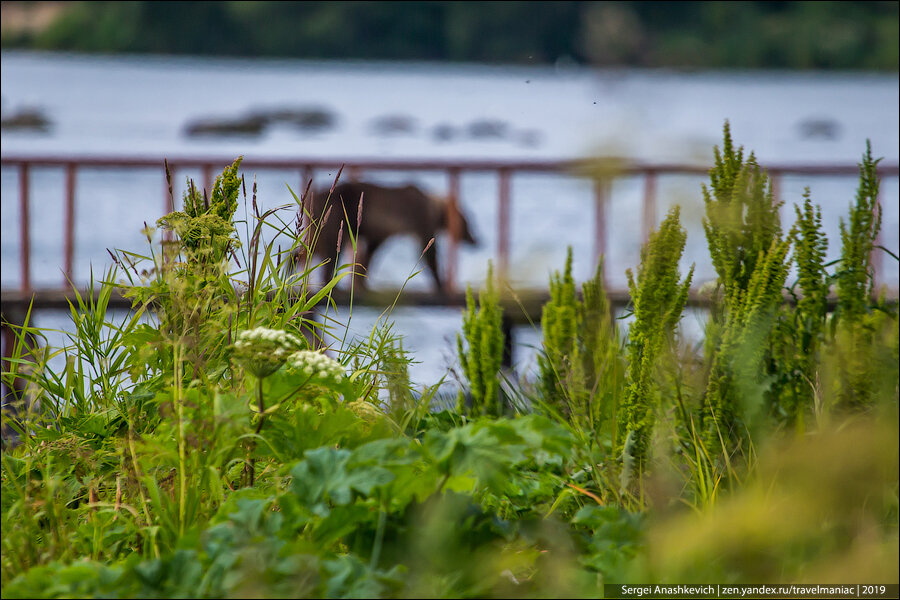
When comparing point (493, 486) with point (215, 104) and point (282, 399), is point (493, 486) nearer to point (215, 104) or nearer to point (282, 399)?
point (282, 399)

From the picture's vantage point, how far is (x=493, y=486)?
1159mm

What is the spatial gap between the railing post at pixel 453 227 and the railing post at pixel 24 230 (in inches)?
103

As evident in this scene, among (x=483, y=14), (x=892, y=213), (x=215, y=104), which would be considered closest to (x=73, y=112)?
(x=215, y=104)

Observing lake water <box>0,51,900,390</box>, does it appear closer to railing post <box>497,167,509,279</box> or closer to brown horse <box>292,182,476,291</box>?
railing post <box>497,167,509,279</box>

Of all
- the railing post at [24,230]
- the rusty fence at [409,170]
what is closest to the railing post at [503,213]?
the rusty fence at [409,170]

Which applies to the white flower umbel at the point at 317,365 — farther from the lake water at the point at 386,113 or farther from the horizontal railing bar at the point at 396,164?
the lake water at the point at 386,113

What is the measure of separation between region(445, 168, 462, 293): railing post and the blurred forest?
26.0 feet

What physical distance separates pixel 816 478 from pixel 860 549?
140 mm

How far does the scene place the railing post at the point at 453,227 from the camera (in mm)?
5508

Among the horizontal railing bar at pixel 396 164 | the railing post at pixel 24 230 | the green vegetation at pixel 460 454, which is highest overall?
the horizontal railing bar at pixel 396 164

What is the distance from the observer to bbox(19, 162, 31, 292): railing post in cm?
515

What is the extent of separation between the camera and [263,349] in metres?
1.41

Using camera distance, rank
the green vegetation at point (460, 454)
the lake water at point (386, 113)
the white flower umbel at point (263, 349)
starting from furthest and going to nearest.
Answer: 1. the lake water at point (386, 113)
2. the white flower umbel at point (263, 349)
3. the green vegetation at point (460, 454)

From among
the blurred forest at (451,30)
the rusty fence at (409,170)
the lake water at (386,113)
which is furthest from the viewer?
the lake water at (386,113)
